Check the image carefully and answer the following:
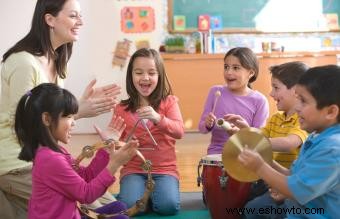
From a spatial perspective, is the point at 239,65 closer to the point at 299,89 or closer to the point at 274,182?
the point at 299,89

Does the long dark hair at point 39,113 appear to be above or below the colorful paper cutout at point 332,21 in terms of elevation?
below

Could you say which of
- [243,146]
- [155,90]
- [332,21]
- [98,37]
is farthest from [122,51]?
[243,146]

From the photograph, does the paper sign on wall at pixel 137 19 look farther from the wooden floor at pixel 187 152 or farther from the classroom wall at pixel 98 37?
the wooden floor at pixel 187 152

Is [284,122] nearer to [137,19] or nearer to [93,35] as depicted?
[137,19]

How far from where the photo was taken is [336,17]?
5.06 m

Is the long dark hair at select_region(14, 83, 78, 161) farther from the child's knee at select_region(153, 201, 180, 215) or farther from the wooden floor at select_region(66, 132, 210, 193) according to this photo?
the wooden floor at select_region(66, 132, 210, 193)

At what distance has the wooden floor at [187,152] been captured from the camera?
2.87m

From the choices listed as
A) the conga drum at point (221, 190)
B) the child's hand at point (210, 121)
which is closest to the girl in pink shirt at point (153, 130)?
the child's hand at point (210, 121)

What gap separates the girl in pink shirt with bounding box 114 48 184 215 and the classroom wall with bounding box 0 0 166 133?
2547 millimetres

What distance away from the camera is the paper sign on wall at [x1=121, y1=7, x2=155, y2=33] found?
16.3 feet

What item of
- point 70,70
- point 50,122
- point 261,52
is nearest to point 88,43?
point 70,70

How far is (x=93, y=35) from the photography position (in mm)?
4961

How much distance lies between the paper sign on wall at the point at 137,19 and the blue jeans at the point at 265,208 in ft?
11.1

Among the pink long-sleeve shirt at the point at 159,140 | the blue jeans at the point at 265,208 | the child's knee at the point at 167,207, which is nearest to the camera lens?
the blue jeans at the point at 265,208
